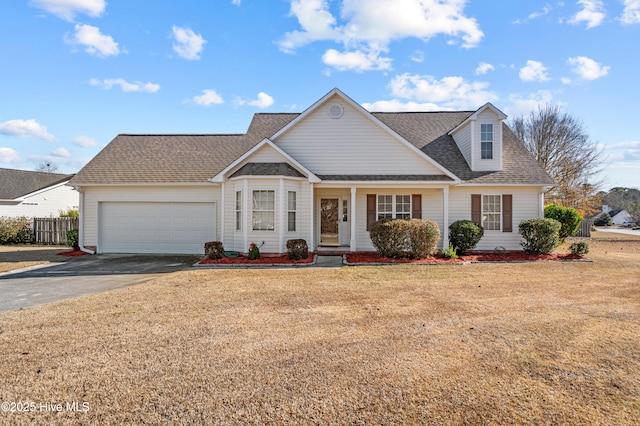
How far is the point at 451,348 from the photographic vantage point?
15.3 ft

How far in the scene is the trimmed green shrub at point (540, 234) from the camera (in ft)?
44.7

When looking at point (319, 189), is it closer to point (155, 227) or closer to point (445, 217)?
point (445, 217)

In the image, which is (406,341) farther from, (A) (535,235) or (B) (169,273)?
(A) (535,235)

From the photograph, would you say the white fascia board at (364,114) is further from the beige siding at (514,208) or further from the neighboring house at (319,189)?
the beige siding at (514,208)

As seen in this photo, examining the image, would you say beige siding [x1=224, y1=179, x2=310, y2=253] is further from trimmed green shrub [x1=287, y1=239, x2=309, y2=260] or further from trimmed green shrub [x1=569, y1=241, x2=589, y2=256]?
trimmed green shrub [x1=569, y1=241, x2=589, y2=256]

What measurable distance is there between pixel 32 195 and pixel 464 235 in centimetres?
2883

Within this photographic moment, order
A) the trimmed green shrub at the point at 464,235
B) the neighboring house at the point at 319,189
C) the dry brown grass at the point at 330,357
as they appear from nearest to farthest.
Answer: the dry brown grass at the point at 330,357, the neighboring house at the point at 319,189, the trimmed green shrub at the point at 464,235

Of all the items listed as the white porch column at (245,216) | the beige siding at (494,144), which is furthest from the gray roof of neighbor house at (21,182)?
the beige siding at (494,144)

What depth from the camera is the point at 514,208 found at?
49.5 feet

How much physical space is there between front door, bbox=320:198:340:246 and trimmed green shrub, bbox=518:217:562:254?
7.68m

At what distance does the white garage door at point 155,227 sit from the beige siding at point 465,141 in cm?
1163

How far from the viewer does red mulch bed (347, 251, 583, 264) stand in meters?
12.5

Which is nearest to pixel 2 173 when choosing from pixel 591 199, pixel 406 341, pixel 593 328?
pixel 406 341

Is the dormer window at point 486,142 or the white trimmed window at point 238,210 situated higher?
the dormer window at point 486,142
